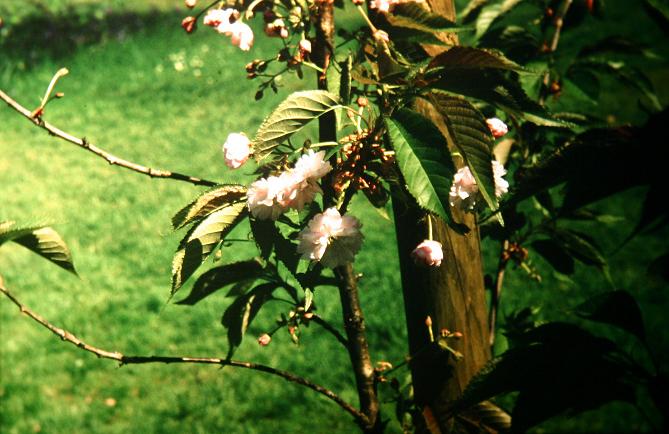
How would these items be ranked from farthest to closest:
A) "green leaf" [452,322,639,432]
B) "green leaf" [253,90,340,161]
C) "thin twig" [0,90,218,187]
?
"thin twig" [0,90,218,187] < "green leaf" [253,90,340,161] < "green leaf" [452,322,639,432]

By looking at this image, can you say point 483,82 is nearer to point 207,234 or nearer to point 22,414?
point 207,234

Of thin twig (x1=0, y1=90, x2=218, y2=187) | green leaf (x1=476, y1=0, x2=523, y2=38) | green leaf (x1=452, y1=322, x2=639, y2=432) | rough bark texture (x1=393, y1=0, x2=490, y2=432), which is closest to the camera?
green leaf (x1=452, y1=322, x2=639, y2=432)

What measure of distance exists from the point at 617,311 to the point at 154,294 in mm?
2720

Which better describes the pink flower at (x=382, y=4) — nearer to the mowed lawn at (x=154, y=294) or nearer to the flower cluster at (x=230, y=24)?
the flower cluster at (x=230, y=24)

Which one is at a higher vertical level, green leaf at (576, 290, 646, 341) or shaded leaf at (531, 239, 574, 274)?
green leaf at (576, 290, 646, 341)

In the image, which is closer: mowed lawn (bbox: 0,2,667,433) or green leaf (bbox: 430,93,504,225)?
green leaf (bbox: 430,93,504,225)

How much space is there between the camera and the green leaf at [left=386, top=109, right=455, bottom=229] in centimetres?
78

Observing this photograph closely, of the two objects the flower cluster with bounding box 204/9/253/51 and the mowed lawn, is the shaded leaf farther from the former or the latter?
the flower cluster with bounding box 204/9/253/51

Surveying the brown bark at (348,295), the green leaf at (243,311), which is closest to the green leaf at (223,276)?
the green leaf at (243,311)

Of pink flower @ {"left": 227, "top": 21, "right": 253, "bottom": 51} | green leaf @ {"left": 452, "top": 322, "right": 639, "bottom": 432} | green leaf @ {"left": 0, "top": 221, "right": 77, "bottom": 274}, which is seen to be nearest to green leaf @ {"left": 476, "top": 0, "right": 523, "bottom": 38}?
pink flower @ {"left": 227, "top": 21, "right": 253, "bottom": 51}

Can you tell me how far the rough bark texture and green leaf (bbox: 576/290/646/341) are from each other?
0.95 feet

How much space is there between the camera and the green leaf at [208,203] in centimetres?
91

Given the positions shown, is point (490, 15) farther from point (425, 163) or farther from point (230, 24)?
point (425, 163)

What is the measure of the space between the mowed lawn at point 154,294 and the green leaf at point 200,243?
0.99ft
